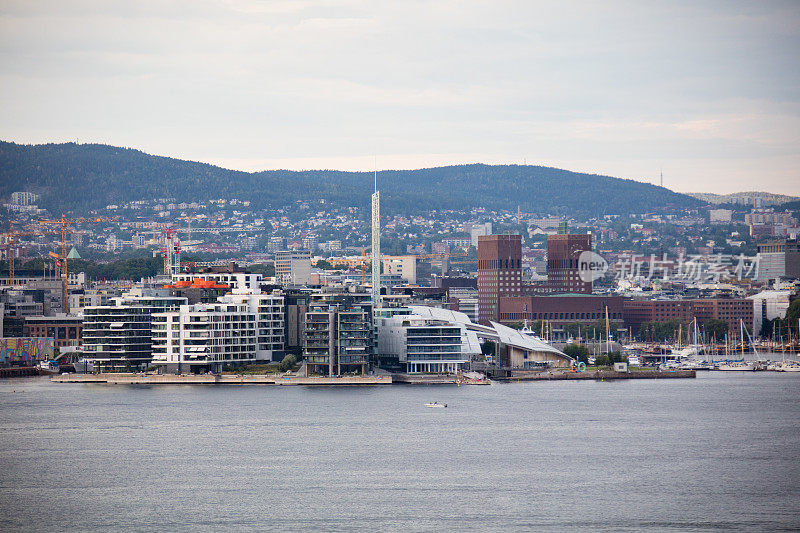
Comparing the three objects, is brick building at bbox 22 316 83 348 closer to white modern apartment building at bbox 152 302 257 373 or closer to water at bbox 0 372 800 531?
white modern apartment building at bbox 152 302 257 373

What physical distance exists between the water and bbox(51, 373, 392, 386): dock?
Answer: 3.52 m

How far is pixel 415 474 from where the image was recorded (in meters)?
48.0

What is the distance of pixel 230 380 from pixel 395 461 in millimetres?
32430

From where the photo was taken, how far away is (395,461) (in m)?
50.8

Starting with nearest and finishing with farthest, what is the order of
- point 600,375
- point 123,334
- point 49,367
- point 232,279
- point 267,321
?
point 123,334 → point 267,321 → point 600,375 → point 232,279 → point 49,367

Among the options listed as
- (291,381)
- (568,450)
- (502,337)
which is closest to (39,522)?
(568,450)

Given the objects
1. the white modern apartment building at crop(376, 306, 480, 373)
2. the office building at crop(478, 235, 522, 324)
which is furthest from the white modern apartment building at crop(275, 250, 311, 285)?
the white modern apartment building at crop(376, 306, 480, 373)

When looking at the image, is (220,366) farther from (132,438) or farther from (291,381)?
(132,438)

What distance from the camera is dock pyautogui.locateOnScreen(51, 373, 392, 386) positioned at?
79688 millimetres

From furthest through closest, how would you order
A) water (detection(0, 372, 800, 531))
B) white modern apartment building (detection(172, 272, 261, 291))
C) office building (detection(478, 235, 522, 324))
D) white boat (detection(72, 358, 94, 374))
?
office building (detection(478, 235, 522, 324)) < white modern apartment building (detection(172, 272, 261, 291)) < white boat (detection(72, 358, 94, 374)) < water (detection(0, 372, 800, 531))

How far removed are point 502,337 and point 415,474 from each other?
160 feet

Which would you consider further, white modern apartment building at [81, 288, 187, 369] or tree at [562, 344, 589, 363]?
tree at [562, 344, 589, 363]

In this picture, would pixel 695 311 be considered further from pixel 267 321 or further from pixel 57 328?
pixel 267 321

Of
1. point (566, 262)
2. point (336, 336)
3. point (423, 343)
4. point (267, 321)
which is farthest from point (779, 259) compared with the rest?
point (336, 336)
